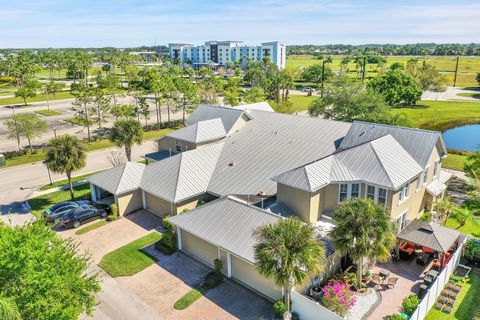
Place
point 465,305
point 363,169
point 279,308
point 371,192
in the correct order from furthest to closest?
point 363,169 < point 371,192 < point 465,305 < point 279,308

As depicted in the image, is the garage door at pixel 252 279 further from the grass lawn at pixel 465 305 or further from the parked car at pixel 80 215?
the parked car at pixel 80 215

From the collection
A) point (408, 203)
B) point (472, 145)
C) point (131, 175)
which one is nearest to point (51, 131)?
point (131, 175)

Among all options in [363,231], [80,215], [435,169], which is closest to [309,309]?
[363,231]

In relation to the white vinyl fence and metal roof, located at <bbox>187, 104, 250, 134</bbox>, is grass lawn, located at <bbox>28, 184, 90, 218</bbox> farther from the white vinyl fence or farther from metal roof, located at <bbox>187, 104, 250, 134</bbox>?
the white vinyl fence

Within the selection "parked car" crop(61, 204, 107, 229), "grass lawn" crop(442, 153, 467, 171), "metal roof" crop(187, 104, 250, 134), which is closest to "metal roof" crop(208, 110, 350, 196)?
"metal roof" crop(187, 104, 250, 134)

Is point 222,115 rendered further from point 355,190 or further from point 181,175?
point 355,190

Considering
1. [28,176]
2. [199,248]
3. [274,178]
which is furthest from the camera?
[28,176]

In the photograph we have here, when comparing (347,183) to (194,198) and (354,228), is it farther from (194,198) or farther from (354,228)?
(194,198)

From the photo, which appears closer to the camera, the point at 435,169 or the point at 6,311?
the point at 6,311
